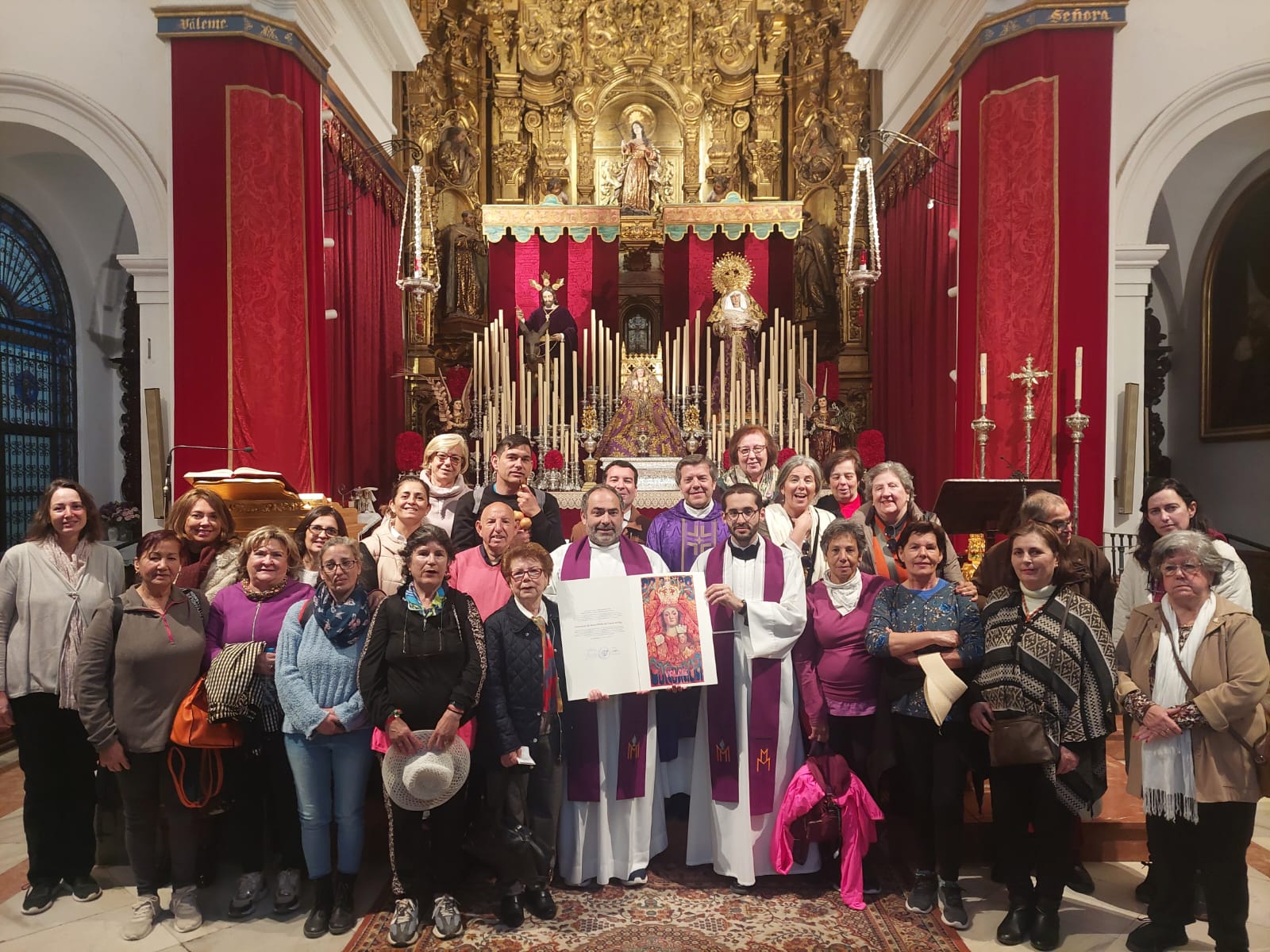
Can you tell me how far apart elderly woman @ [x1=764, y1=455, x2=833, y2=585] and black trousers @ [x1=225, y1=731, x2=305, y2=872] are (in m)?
2.45

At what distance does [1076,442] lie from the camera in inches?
262

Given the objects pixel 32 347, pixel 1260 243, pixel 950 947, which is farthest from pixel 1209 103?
pixel 32 347

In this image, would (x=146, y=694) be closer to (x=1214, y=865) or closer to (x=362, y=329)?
(x=1214, y=865)

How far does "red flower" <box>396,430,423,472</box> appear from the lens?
32.5 feet

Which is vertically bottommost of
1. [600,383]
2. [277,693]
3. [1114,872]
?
[1114,872]

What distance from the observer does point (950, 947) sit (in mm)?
3373

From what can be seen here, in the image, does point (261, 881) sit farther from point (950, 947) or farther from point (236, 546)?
point (950, 947)

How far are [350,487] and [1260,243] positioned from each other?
9.52 m

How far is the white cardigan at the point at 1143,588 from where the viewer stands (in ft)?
11.7

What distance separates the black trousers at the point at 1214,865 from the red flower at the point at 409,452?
26.9 ft

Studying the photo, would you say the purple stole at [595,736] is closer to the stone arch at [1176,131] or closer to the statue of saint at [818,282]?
the stone arch at [1176,131]

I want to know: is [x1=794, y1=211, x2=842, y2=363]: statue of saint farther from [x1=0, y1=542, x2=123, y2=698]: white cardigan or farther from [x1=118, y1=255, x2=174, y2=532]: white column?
[x1=0, y1=542, x2=123, y2=698]: white cardigan

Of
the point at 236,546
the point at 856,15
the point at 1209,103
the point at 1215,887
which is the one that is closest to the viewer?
the point at 1215,887

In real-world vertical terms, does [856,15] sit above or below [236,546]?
above
